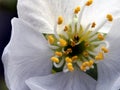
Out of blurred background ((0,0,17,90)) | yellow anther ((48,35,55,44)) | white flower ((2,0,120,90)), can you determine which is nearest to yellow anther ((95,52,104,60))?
white flower ((2,0,120,90))

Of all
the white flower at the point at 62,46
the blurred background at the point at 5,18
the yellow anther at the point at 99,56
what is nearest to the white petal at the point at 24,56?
the white flower at the point at 62,46

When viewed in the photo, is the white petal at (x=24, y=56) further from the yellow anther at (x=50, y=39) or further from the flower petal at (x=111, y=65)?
the flower petal at (x=111, y=65)

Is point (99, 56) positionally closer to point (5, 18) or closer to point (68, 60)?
point (68, 60)

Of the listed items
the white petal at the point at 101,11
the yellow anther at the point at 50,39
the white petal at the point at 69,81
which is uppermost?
the white petal at the point at 101,11

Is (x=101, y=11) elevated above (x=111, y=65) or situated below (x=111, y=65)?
above

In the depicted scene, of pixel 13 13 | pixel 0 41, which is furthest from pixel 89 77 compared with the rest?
pixel 13 13

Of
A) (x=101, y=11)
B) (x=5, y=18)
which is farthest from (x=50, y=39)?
(x=5, y=18)

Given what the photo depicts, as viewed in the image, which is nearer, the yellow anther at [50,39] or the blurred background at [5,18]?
the yellow anther at [50,39]
